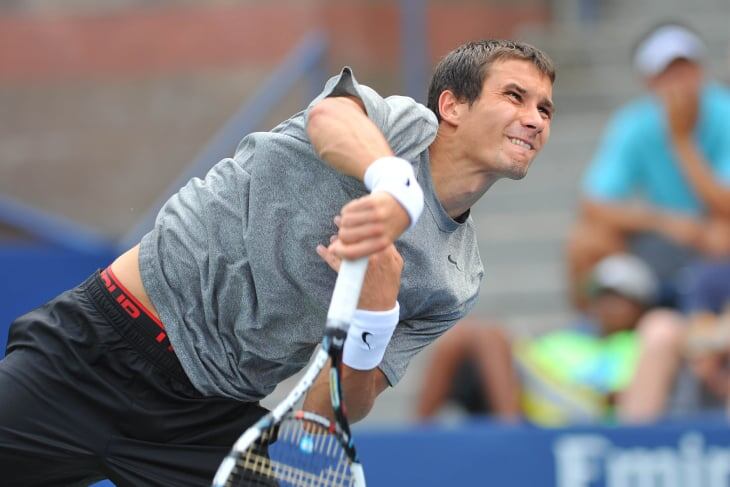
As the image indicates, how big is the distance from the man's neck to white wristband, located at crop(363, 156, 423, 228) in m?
0.42

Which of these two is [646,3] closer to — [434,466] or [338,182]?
[434,466]

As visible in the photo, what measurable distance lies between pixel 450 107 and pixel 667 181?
12.7 feet

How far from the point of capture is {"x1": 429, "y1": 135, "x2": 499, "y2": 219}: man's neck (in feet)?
11.9

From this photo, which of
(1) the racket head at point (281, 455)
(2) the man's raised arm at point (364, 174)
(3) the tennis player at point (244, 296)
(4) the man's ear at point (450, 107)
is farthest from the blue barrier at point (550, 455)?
(2) the man's raised arm at point (364, 174)

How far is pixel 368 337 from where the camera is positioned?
3486mm

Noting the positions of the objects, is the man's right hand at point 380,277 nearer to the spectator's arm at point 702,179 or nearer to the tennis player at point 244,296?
the tennis player at point 244,296

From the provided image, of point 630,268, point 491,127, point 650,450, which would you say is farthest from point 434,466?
point 491,127

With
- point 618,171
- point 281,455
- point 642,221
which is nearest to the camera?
point 281,455

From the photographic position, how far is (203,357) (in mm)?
3672

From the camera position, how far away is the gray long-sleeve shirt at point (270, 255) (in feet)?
11.6

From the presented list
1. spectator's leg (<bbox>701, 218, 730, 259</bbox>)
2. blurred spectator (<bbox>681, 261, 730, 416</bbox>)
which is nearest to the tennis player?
blurred spectator (<bbox>681, 261, 730, 416</bbox>)

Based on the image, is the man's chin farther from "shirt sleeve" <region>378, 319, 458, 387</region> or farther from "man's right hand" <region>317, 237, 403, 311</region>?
"shirt sleeve" <region>378, 319, 458, 387</region>

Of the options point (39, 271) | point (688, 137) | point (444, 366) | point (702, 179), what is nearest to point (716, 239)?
point (702, 179)

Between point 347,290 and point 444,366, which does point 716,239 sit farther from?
Answer: point 347,290
